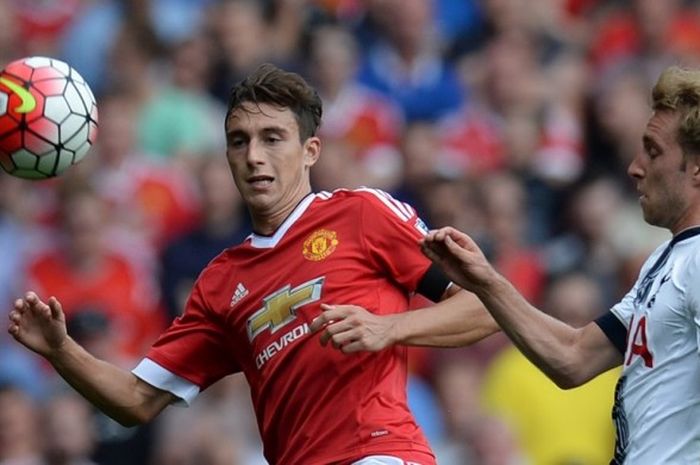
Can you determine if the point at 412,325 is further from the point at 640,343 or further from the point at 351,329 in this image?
the point at 640,343

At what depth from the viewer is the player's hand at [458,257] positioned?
543cm

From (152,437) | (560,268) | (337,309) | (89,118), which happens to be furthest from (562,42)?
(337,309)

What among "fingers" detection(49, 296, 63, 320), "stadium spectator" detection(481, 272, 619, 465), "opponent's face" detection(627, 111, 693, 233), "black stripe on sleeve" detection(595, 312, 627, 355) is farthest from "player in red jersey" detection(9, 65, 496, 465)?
"stadium spectator" detection(481, 272, 619, 465)

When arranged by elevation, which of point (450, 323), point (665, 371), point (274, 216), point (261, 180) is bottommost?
point (665, 371)

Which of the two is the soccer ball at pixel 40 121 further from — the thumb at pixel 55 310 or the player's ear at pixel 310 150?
the player's ear at pixel 310 150

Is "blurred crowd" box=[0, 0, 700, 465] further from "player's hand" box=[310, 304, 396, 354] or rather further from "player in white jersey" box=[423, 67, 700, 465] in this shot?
"player in white jersey" box=[423, 67, 700, 465]

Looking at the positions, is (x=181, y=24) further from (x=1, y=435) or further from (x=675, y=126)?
(x=675, y=126)

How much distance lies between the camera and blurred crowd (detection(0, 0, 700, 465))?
9.72 meters

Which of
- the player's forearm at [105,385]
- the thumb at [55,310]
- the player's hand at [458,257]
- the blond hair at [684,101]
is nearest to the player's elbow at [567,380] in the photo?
the player's hand at [458,257]

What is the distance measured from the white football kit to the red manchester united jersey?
3.08ft

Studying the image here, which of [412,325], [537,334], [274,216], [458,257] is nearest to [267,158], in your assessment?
[274,216]

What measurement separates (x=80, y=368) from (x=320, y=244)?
1.04 metres

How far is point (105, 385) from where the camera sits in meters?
6.43

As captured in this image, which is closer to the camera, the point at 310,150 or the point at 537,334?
the point at 537,334
